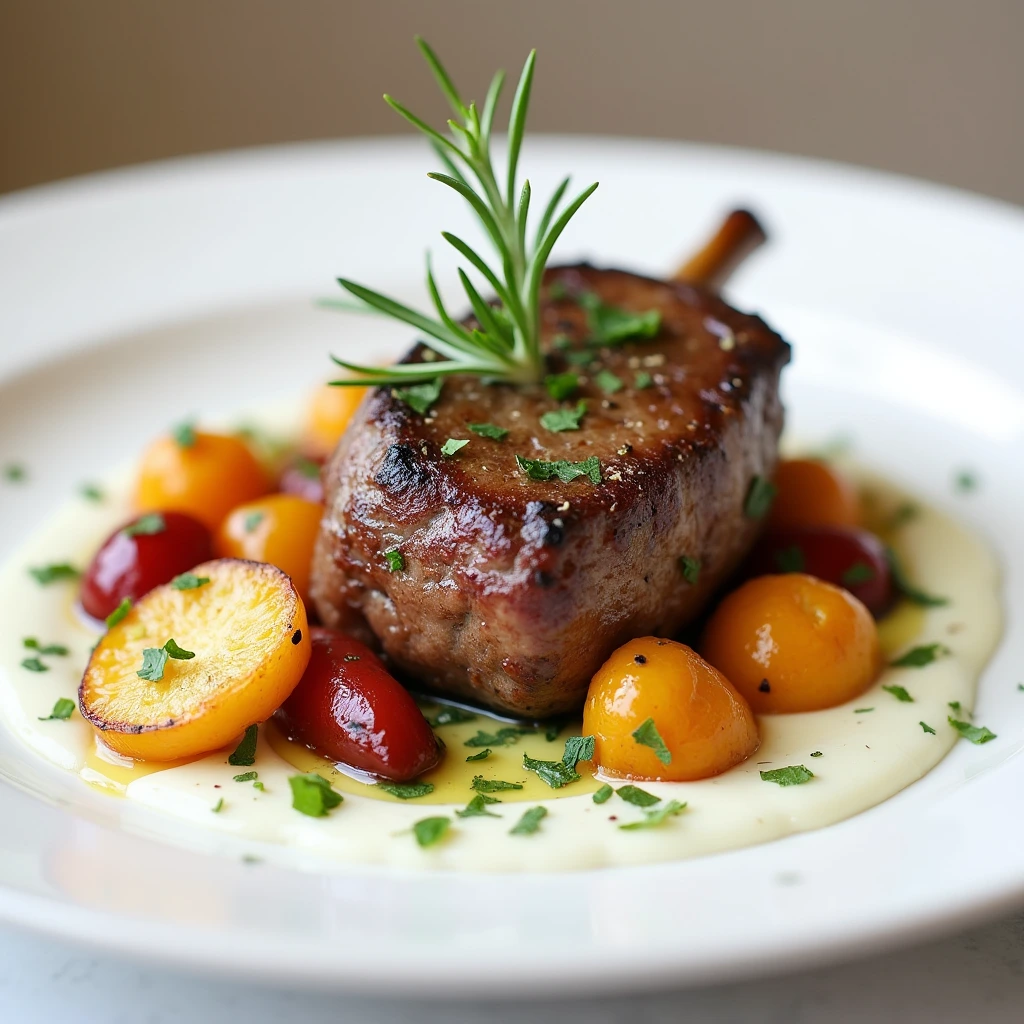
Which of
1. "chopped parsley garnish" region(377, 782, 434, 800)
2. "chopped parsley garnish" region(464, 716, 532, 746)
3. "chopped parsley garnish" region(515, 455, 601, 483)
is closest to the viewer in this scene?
"chopped parsley garnish" region(377, 782, 434, 800)

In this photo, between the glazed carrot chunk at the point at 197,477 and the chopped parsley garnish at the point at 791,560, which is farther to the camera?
the glazed carrot chunk at the point at 197,477

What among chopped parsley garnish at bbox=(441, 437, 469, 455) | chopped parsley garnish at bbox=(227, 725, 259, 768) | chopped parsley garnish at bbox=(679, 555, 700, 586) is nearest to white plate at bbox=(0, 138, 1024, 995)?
chopped parsley garnish at bbox=(227, 725, 259, 768)

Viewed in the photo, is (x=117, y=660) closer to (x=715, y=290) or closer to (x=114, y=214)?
(x=715, y=290)

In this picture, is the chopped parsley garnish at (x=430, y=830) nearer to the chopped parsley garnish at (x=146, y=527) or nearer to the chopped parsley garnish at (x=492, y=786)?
the chopped parsley garnish at (x=492, y=786)

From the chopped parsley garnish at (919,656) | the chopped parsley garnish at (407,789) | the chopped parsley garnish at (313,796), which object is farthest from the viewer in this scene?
the chopped parsley garnish at (919,656)

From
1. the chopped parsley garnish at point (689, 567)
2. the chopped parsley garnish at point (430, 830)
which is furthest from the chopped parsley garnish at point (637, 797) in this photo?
the chopped parsley garnish at point (689, 567)

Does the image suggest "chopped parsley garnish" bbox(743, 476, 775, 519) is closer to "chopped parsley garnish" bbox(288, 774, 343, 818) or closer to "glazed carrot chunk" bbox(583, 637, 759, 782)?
"glazed carrot chunk" bbox(583, 637, 759, 782)

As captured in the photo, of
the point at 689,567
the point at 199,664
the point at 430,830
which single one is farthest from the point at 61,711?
the point at 689,567
